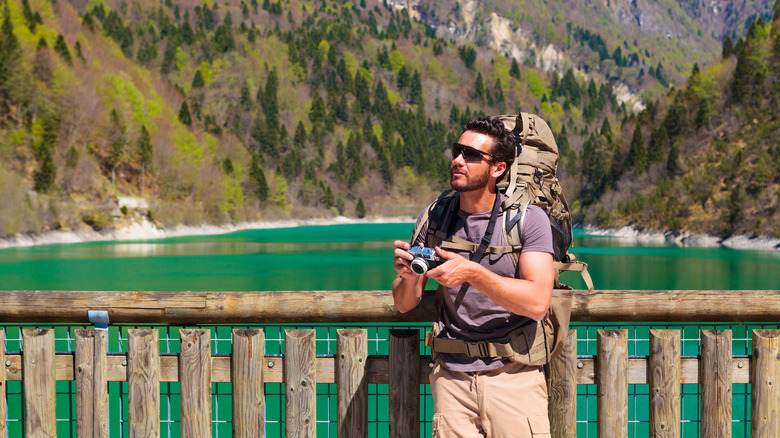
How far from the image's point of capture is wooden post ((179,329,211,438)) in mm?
3633

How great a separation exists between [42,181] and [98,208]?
18.9 ft

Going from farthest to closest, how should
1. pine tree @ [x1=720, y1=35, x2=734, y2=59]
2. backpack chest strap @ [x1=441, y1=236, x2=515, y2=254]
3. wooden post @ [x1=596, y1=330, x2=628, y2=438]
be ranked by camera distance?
1. pine tree @ [x1=720, y1=35, x2=734, y2=59]
2. wooden post @ [x1=596, y1=330, x2=628, y2=438]
3. backpack chest strap @ [x1=441, y1=236, x2=515, y2=254]

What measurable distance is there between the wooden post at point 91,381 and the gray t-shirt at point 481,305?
66.7 inches

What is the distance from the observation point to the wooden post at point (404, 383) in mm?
3598

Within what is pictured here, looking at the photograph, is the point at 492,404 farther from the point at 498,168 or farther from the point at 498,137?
the point at 498,137

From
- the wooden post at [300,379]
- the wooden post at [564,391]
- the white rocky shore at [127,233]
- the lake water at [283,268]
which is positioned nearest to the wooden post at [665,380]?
the wooden post at [564,391]

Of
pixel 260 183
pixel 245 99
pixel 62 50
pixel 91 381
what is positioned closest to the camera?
pixel 91 381

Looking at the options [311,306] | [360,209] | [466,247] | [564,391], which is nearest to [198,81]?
[360,209]

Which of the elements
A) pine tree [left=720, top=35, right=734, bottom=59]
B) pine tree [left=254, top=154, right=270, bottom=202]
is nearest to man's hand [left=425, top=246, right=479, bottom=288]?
pine tree [left=720, top=35, right=734, bottom=59]

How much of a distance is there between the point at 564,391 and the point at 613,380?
0.78 feet

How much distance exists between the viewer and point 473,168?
3.10 meters

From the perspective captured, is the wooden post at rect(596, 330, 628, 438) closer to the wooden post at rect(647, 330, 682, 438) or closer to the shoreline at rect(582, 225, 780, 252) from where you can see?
the wooden post at rect(647, 330, 682, 438)

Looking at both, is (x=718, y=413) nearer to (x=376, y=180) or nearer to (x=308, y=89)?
(x=376, y=180)

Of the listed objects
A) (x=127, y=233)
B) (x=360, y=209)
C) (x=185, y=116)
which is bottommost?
(x=360, y=209)
